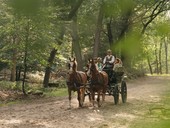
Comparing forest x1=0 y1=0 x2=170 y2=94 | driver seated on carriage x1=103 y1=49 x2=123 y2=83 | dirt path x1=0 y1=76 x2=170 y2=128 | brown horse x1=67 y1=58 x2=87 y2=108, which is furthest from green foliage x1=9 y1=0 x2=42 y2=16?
driver seated on carriage x1=103 y1=49 x2=123 y2=83

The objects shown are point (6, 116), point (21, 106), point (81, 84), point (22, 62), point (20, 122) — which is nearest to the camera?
point (20, 122)

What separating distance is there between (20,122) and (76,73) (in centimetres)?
302

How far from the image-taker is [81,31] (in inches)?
122

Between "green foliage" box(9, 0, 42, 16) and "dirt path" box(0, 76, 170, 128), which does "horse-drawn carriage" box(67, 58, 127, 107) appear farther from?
"green foliage" box(9, 0, 42, 16)

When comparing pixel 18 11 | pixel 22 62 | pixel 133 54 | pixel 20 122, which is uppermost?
pixel 22 62

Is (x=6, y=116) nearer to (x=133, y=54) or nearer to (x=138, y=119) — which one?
(x=138, y=119)

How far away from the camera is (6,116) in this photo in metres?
12.6

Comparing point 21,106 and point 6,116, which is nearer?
point 6,116

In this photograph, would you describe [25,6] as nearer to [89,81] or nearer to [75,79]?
[75,79]

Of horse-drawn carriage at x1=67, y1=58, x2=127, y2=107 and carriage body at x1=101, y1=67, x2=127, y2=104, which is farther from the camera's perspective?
carriage body at x1=101, y1=67, x2=127, y2=104

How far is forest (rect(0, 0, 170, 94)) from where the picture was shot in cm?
138

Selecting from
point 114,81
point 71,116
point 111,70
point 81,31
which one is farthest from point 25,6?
point 114,81

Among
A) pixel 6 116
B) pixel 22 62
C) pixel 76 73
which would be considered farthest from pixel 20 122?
pixel 22 62

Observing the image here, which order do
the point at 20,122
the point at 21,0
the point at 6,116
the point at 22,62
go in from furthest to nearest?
the point at 22,62 → the point at 6,116 → the point at 20,122 → the point at 21,0
